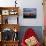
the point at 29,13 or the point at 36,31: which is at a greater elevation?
the point at 29,13

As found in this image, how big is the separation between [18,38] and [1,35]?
0.62 metres

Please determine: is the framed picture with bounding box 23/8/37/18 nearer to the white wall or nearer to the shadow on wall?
the white wall

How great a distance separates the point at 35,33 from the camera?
207 inches

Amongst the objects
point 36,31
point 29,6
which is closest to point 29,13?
point 29,6

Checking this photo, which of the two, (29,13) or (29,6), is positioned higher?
(29,6)

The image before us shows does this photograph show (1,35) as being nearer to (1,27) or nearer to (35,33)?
(1,27)

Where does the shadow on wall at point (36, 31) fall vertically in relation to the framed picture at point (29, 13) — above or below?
below

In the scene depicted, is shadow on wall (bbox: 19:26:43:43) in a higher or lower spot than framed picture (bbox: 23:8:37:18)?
lower

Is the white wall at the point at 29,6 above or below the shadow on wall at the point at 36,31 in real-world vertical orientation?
above

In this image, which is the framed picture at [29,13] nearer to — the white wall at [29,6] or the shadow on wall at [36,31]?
the white wall at [29,6]

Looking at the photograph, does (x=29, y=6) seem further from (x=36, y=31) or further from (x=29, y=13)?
(x=36, y=31)

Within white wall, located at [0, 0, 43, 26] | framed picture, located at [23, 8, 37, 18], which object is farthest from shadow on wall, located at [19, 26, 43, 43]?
framed picture, located at [23, 8, 37, 18]

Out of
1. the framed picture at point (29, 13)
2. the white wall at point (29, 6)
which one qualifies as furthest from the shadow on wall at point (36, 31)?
the framed picture at point (29, 13)

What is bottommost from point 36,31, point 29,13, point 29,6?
point 36,31
